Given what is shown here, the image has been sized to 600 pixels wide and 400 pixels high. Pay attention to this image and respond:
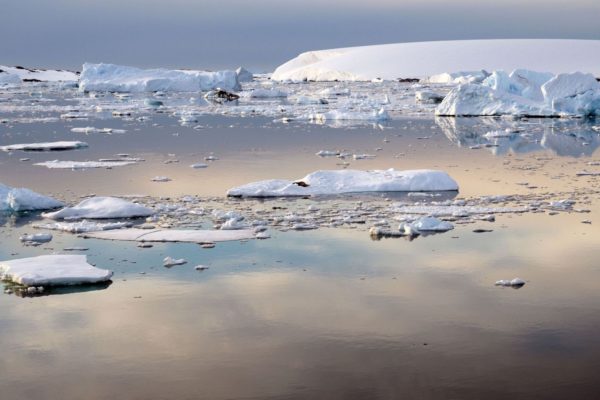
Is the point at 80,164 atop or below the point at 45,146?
atop

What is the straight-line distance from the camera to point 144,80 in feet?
155

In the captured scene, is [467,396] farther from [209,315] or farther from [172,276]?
[172,276]

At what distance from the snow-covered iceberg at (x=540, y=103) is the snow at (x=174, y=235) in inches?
723

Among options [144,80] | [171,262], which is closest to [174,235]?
[171,262]

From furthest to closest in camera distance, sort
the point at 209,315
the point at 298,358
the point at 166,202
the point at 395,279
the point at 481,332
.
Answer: the point at 166,202 < the point at 395,279 < the point at 209,315 < the point at 481,332 < the point at 298,358

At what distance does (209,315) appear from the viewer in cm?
523

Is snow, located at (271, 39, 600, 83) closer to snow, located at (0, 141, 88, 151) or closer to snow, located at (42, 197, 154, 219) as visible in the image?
snow, located at (0, 141, 88, 151)

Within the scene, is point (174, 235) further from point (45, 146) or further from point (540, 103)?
point (540, 103)

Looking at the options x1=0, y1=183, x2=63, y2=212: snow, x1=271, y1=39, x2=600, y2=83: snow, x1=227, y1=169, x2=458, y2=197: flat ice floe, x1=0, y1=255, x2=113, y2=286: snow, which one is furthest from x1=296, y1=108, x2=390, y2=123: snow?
x1=271, y1=39, x2=600, y2=83: snow

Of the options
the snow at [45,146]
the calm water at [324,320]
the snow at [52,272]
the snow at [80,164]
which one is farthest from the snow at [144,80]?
the snow at [52,272]

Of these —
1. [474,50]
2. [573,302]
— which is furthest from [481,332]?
[474,50]

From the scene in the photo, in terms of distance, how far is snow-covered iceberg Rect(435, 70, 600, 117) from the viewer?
77.7 ft

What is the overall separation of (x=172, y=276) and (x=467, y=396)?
2.80 meters

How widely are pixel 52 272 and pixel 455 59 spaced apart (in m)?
77.6
